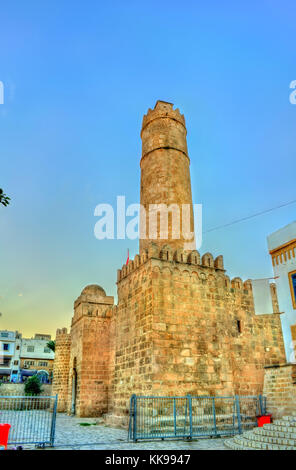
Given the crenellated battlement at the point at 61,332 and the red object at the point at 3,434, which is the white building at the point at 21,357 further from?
the red object at the point at 3,434

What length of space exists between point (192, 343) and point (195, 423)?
212cm

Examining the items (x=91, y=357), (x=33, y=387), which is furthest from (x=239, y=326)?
(x=33, y=387)

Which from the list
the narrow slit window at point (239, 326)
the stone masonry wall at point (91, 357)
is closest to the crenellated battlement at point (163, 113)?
the narrow slit window at point (239, 326)

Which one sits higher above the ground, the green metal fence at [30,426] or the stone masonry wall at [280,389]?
the stone masonry wall at [280,389]

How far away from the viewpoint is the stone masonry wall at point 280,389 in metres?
10.4

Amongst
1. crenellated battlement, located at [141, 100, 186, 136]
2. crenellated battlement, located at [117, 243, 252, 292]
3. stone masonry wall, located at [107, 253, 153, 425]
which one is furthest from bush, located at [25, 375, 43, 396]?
crenellated battlement, located at [141, 100, 186, 136]

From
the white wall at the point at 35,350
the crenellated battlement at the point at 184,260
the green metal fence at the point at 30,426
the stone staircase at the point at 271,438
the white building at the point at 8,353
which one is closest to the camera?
the stone staircase at the point at 271,438

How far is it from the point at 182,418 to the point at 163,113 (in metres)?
11.1

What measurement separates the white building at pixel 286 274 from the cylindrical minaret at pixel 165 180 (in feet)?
12.0

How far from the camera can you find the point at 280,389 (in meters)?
10.9

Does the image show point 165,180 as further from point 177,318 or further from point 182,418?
point 182,418

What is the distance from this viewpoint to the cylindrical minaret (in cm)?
1250

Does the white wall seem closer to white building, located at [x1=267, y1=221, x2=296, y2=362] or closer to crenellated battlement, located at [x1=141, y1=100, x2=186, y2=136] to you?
crenellated battlement, located at [x1=141, y1=100, x2=186, y2=136]
